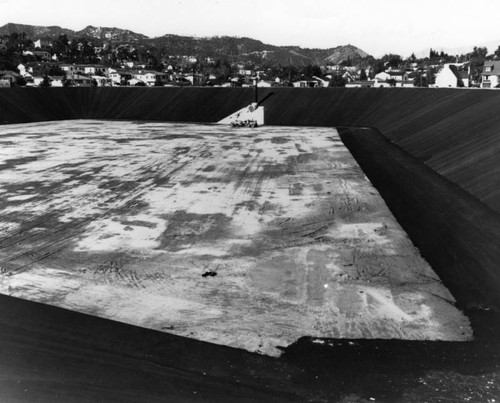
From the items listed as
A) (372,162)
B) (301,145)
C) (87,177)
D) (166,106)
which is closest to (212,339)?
(87,177)

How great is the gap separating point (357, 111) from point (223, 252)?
32.7 meters

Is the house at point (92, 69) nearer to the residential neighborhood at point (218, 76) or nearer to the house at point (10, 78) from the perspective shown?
the residential neighborhood at point (218, 76)

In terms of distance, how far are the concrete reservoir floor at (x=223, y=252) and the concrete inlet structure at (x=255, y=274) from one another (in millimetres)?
56

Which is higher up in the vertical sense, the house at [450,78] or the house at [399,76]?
the house at [399,76]

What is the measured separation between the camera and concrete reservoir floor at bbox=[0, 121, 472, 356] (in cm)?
956

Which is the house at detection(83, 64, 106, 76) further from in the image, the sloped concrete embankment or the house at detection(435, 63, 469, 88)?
the sloped concrete embankment

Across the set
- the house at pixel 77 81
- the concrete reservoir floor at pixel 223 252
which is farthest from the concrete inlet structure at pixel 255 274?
the house at pixel 77 81

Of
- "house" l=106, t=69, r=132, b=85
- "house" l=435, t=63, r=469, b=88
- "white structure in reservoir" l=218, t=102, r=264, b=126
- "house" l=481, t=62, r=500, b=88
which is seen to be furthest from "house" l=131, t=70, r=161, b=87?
"house" l=481, t=62, r=500, b=88

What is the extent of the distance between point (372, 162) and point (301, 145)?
7226 millimetres

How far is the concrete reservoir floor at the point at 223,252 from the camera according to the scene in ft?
A: 31.4

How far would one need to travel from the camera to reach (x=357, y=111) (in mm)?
42688

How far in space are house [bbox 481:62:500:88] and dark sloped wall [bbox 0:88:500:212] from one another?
35.7 m

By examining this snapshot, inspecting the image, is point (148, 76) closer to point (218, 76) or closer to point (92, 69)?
point (218, 76)

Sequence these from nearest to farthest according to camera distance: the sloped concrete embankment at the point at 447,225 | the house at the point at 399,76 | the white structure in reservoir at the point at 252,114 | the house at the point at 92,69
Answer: the sloped concrete embankment at the point at 447,225 → the white structure in reservoir at the point at 252,114 → the house at the point at 399,76 → the house at the point at 92,69
